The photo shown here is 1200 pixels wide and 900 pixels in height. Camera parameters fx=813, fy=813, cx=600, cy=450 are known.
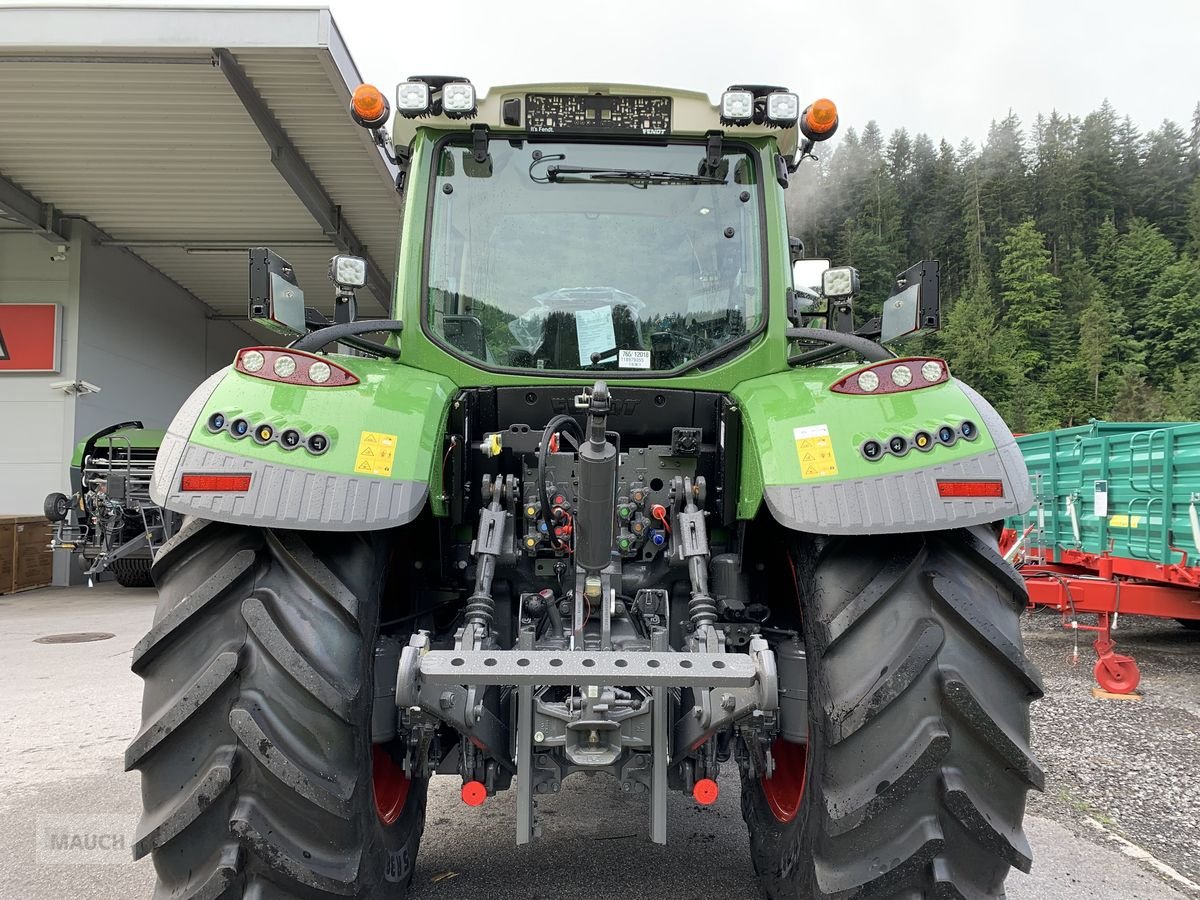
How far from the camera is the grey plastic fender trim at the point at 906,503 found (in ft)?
6.15

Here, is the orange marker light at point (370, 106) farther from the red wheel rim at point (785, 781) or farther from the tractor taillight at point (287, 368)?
the red wheel rim at point (785, 781)

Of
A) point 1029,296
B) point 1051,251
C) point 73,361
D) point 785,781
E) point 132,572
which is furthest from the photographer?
point 1051,251

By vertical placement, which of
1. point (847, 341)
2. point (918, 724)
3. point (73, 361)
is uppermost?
point (73, 361)

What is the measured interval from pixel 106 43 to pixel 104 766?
7066 mm

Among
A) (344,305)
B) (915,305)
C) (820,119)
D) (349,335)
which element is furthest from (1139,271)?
(349,335)

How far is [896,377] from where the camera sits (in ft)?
6.94

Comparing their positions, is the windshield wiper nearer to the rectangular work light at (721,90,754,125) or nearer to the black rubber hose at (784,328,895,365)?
the rectangular work light at (721,90,754,125)

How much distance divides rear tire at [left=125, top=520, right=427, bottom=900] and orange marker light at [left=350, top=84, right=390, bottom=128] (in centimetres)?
149

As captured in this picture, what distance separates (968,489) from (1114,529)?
22.1 ft

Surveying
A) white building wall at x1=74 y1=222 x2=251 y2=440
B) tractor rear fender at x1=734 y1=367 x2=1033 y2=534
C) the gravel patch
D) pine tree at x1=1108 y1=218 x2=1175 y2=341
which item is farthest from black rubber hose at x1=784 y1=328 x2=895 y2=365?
pine tree at x1=1108 y1=218 x2=1175 y2=341

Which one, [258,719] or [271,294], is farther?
[271,294]

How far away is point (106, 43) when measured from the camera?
7.81 meters

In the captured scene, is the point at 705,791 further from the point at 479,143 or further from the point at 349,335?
the point at 479,143

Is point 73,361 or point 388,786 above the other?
point 73,361
